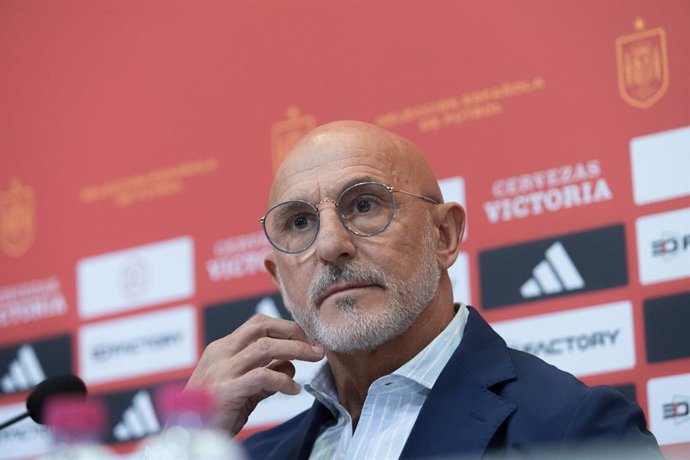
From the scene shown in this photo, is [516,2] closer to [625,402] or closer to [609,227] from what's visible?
[609,227]

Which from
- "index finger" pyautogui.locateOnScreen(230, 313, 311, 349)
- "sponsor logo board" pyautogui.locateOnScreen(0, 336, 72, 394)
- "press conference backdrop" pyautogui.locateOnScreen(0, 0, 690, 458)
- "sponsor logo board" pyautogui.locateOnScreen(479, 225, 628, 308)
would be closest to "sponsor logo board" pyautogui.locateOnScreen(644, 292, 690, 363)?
"press conference backdrop" pyautogui.locateOnScreen(0, 0, 690, 458)

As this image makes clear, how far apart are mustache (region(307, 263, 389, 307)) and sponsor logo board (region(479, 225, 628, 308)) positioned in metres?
0.91

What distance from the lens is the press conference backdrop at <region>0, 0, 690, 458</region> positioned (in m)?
3.49

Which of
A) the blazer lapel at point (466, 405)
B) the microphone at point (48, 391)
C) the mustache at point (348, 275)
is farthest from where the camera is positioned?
the microphone at point (48, 391)

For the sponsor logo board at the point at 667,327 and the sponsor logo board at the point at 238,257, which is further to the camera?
the sponsor logo board at the point at 238,257

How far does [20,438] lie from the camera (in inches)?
194

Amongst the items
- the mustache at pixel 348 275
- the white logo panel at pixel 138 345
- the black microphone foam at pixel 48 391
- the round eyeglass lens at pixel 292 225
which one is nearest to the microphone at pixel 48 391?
the black microphone foam at pixel 48 391

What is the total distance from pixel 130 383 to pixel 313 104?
1438 mm

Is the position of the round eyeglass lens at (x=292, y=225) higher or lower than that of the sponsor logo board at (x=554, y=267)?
higher

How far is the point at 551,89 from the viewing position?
3.73 metres

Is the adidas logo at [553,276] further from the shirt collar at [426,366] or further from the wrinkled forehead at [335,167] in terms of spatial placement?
the wrinkled forehead at [335,167]

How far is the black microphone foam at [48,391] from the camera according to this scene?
327 cm

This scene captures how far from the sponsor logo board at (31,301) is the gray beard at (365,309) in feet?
7.42

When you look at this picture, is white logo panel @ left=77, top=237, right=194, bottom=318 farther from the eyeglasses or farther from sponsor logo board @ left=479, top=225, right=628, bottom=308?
the eyeglasses
